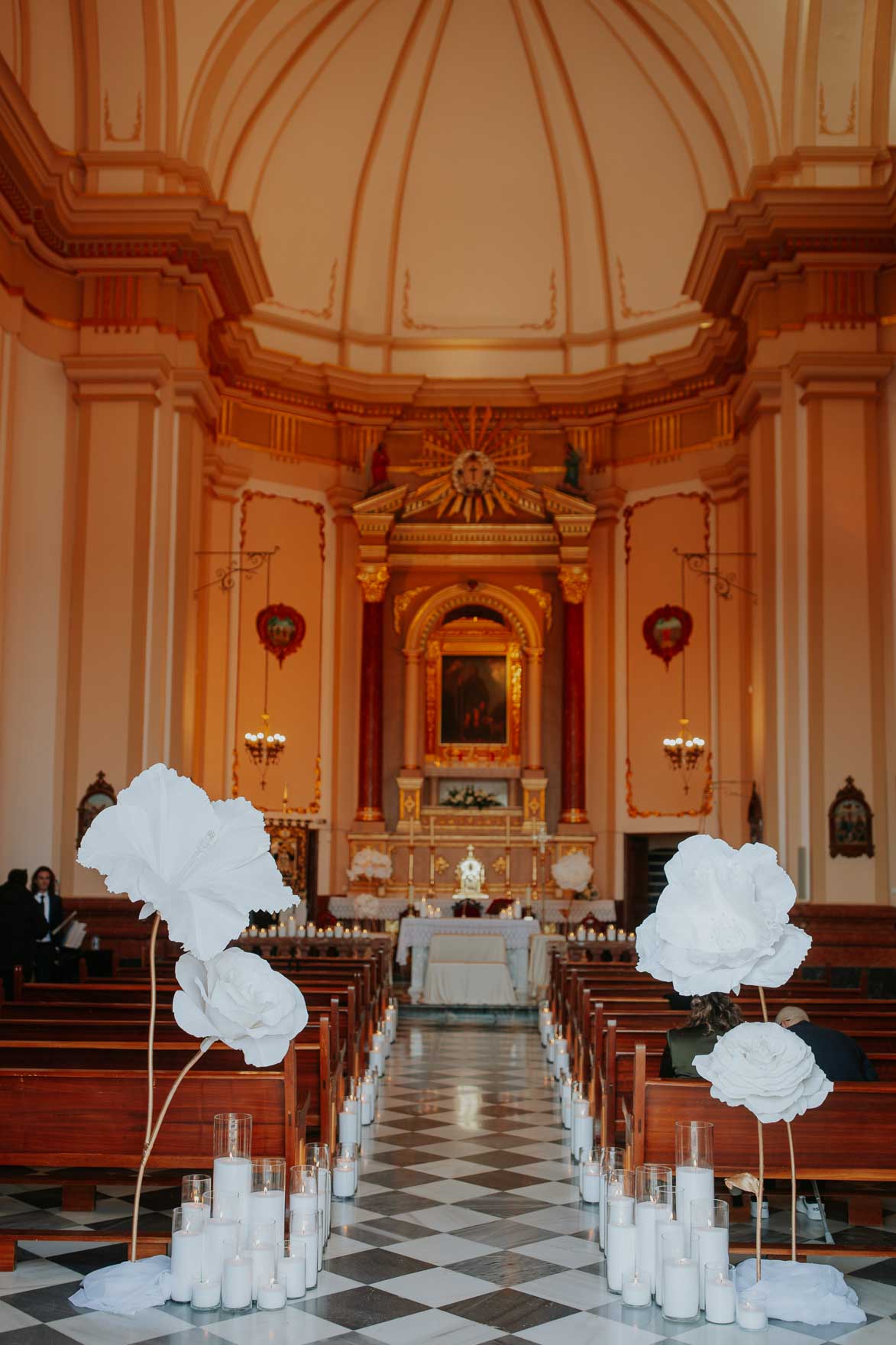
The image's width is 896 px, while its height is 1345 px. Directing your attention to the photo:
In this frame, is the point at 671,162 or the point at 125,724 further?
the point at 671,162

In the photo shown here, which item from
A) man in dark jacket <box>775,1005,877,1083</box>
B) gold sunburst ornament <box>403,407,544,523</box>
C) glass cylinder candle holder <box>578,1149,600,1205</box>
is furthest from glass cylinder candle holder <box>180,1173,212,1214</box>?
gold sunburst ornament <box>403,407,544,523</box>

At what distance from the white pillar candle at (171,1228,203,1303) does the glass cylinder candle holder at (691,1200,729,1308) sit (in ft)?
5.12

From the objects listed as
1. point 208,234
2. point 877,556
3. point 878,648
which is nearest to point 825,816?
point 878,648

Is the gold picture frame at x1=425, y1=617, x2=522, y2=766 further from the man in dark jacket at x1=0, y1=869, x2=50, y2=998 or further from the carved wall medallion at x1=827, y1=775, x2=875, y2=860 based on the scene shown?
the man in dark jacket at x1=0, y1=869, x2=50, y2=998

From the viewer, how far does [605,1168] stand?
565cm

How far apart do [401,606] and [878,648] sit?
741 centimetres

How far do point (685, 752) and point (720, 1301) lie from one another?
1403cm

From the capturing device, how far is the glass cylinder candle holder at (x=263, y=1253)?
4395 millimetres

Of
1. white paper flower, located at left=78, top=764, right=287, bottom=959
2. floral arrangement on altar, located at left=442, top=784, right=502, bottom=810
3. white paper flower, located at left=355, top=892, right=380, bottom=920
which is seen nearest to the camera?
white paper flower, located at left=78, top=764, right=287, bottom=959

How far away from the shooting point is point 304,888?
1845cm

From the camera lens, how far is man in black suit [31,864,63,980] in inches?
432

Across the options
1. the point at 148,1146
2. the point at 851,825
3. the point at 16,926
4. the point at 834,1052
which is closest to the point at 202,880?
the point at 148,1146

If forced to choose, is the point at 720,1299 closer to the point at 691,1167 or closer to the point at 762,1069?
the point at 691,1167

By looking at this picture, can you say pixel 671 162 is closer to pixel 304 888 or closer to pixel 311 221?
pixel 311 221
